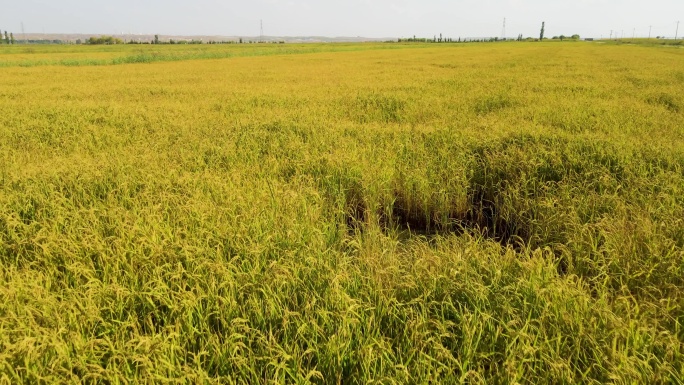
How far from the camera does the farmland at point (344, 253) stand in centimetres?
174

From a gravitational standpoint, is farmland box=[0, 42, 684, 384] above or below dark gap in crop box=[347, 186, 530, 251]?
above

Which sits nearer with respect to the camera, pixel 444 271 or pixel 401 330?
pixel 401 330

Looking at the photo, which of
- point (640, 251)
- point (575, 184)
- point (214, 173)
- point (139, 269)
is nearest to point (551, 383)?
point (640, 251)

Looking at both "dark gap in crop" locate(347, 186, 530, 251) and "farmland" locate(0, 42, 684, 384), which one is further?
"dark gap in crop" locate(347, 186, 530, 251)

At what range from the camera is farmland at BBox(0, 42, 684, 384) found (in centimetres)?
174

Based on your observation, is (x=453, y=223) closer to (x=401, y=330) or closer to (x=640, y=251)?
(x=640, y=251)

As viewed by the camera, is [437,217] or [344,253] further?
[437,217]

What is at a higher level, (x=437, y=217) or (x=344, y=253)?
(x=344, y=253)

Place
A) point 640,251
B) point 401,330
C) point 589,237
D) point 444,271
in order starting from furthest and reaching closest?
point 589,237 → point 640,251 → point 444,271 → point 401,330

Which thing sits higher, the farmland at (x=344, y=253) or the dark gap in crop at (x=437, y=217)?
the farmland at (x=344, y=253)

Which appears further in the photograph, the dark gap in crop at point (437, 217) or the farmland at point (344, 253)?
the dark gap in crop at point (437, 217)

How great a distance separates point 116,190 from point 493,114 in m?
6.76

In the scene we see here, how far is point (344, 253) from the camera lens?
107 inches

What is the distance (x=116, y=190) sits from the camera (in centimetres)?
→ 385
